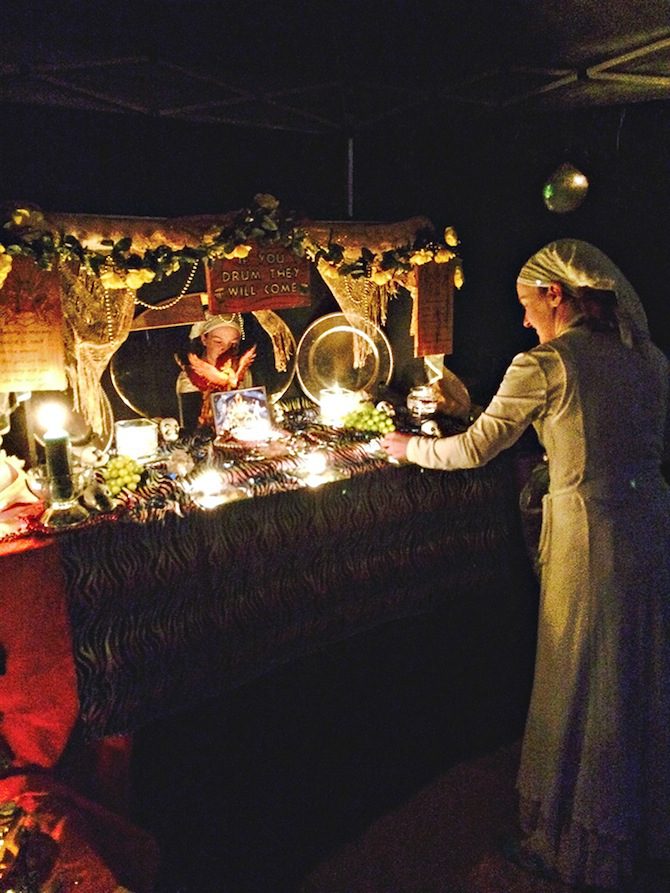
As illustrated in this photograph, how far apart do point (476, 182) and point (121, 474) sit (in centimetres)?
298

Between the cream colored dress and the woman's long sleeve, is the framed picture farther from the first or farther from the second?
the cream colored dress

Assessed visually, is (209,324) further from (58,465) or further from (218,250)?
(58,465)

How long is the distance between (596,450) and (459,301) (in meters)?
2.25

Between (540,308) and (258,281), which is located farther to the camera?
(258,281)

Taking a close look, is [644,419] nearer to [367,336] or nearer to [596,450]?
[596,450]

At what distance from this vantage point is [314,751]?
3.41 metres

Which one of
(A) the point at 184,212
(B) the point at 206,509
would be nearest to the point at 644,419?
(B) the point at 206,509

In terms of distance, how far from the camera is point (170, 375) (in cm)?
386

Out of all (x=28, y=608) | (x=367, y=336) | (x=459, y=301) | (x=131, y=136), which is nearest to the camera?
(x=28, y=608)

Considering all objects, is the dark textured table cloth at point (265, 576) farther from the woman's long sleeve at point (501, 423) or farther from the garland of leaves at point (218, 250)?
the garland of leaves at point (218, 250)

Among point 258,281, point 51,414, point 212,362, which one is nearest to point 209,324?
point 212,362

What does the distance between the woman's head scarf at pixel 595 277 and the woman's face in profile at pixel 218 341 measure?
71.4 inches

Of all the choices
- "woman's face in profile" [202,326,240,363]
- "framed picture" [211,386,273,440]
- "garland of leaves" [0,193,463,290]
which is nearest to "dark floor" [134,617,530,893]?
"framed picture" [211,386,273,440]

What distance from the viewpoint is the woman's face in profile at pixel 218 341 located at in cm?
384
